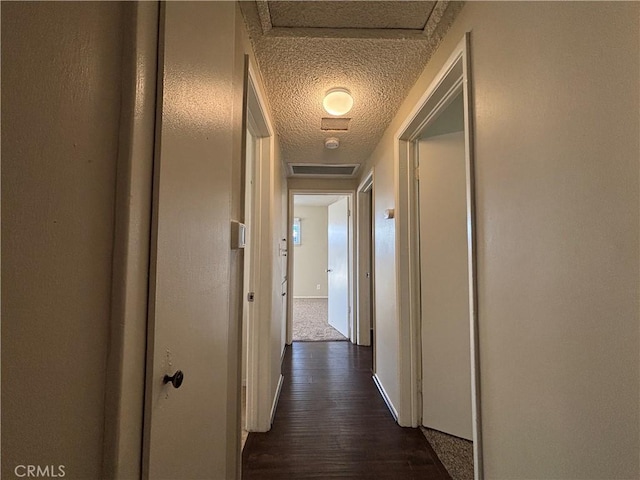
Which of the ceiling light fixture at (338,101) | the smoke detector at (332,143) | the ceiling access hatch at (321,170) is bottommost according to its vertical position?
the ceiling light fixture at (338,101)

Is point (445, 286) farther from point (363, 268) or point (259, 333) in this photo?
point (363, 268)

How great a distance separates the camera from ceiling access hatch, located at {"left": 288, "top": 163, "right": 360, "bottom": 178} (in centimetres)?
311

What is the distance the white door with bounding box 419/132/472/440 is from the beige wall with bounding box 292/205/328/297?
5.07 meters

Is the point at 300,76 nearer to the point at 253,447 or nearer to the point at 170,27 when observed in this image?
the point at 170,27

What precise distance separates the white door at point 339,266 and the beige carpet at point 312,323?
17 cm

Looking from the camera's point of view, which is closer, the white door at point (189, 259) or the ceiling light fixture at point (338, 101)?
the white door at point (189, 259)

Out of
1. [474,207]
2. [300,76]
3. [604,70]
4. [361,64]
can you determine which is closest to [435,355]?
[474,207]

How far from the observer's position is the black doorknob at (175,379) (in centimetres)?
59

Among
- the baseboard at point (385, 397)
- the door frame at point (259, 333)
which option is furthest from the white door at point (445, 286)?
the door frame at point (259, 333)

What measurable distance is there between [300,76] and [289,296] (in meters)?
2.64

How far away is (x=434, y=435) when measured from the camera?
177 centimetres

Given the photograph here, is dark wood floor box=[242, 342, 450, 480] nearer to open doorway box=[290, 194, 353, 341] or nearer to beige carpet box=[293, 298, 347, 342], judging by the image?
beige carpet box=[293, 298, 347, 342]

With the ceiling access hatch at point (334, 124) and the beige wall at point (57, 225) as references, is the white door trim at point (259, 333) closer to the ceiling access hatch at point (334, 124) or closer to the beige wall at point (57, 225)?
the ceiling access hatch at point (334, 124)

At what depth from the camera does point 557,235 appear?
660 millimetres
